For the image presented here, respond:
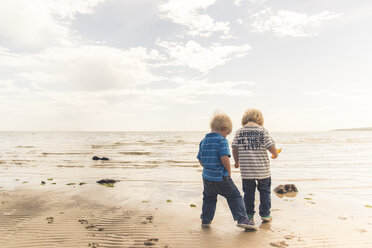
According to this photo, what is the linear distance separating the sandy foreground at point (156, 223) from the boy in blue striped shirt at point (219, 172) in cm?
25

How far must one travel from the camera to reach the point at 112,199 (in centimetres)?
601

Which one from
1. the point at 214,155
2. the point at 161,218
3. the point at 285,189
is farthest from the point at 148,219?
the point at 285,189

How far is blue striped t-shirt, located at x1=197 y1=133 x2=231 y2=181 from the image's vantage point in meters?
3.94

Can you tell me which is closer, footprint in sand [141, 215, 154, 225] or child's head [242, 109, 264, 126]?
footprint in sand [141, 215, 154, 225]

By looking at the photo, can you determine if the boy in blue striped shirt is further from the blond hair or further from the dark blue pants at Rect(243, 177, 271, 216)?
the dark blue pants at Rect(243, 177, 271, 216)

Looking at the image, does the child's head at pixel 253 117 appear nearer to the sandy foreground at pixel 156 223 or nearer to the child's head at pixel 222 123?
the child's head at pixel 222 123

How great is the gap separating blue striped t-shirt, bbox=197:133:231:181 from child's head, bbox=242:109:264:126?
76cm

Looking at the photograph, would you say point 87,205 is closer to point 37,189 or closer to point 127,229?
point 127,229

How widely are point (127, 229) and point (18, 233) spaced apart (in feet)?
5.63

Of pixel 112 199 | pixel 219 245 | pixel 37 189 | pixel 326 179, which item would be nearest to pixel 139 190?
pixel 112 199

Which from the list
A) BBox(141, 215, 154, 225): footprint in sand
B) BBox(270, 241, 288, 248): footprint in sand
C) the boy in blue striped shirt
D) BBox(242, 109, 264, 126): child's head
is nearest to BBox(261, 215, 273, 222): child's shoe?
the boy in blue striped shirt

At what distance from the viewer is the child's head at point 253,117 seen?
4.45 meters

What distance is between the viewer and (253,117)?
4469 millimetres

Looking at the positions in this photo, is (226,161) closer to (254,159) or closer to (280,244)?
(254,159)
